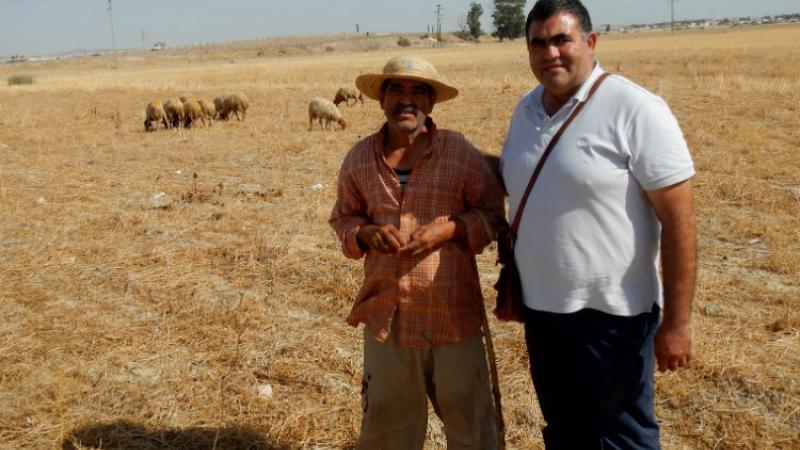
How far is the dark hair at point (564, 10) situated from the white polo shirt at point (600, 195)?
0.15 metres

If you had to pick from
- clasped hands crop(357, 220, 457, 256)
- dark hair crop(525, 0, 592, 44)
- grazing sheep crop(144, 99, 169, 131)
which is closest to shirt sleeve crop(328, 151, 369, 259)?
clasped hands crop(357, 220, 457, 256)

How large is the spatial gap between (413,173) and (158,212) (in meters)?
5.49

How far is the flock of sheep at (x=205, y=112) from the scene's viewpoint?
15156 mm

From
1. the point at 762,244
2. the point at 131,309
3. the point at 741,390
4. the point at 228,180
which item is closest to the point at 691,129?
the point at 762,244

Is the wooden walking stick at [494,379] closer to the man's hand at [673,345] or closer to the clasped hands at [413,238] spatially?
the clasped hands at [413,238]

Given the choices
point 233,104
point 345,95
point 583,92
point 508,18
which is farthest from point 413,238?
point 508,18

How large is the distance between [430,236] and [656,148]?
82 centimetres

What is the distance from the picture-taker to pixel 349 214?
2664 millimetres

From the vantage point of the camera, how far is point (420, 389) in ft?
8.50

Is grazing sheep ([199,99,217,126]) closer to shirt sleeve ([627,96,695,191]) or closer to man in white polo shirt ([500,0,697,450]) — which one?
man in white polo shirt ([500,0,697,450])

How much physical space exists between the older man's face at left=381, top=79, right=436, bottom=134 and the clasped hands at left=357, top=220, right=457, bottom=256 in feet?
1.24

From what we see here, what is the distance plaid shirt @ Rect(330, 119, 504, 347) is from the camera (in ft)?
8.02

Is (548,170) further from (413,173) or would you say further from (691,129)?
(691,129)

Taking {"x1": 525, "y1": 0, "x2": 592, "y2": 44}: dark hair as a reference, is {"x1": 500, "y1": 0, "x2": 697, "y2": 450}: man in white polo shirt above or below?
below
